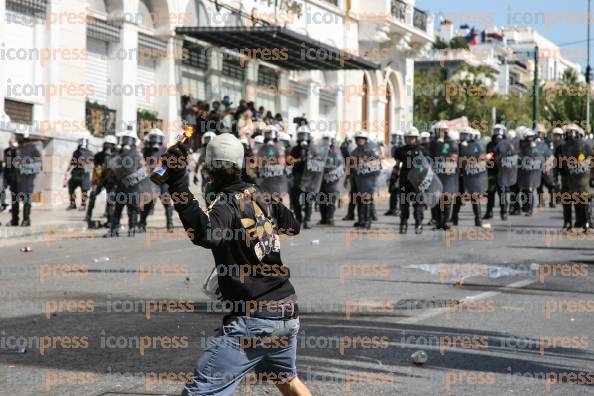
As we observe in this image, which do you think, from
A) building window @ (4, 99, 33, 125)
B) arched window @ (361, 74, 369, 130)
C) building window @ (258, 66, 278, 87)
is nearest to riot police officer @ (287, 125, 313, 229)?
building window @ (4, 99, 33, 125)

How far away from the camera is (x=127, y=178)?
750 inches

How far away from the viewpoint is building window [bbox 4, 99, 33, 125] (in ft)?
82.3

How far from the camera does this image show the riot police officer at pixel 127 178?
1903cm

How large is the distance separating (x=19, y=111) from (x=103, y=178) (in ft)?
20.6

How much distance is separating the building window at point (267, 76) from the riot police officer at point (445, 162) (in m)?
17.7

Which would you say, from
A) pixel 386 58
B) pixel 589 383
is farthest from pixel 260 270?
pixel 386 58

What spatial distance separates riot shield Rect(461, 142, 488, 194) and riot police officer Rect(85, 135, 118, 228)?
7.32 m

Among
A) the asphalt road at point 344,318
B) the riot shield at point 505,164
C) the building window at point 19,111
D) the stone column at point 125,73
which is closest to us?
the asphalt road at point 344,318

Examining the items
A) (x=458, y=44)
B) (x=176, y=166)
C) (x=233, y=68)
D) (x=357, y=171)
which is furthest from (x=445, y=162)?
(x=458, y=44)

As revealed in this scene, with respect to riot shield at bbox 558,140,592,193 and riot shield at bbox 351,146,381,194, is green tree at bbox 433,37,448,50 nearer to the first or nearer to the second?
riot shield at bbox 351,146,381,194

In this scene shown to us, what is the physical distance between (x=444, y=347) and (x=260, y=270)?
3.55 metres

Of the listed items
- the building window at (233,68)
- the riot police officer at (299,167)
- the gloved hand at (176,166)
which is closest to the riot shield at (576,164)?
the riot police officer at (299,167)

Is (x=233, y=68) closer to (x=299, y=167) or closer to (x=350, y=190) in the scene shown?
(x=350, y=190)

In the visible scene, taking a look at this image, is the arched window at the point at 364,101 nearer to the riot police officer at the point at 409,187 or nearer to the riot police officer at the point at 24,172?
the riot police officer at the point at 409,187
